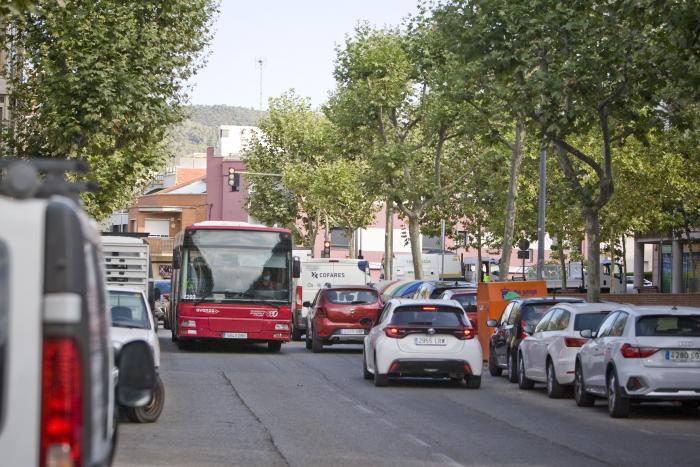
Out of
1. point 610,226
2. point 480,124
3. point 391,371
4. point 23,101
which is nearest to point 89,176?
point 23,101

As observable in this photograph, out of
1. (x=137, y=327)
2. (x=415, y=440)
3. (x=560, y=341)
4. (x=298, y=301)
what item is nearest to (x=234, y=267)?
(x=298, y=301)

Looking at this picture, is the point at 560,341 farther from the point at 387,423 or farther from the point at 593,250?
the point at 593,250

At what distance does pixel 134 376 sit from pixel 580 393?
14563 millimetres

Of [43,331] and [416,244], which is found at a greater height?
[416,244]

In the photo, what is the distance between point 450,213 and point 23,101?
41.2 metres

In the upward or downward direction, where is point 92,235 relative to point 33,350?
upward

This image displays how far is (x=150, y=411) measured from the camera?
1678 centimetres

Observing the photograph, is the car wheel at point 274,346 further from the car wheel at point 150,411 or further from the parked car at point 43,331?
the parked car at point 43,331

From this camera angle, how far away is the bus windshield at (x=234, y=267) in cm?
3391

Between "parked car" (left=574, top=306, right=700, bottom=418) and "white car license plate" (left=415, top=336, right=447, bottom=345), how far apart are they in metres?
4.99

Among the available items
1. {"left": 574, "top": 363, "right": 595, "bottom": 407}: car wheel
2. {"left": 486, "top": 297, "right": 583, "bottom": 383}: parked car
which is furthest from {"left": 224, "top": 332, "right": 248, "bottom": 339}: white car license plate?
{"left": 574, "top": 363, "right": 595, "bottom": 407}: car wheel

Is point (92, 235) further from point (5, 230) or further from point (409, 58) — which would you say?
point (409, 58)

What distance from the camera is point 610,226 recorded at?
57.7 m

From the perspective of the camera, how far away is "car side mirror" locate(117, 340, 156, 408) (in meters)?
6.80
